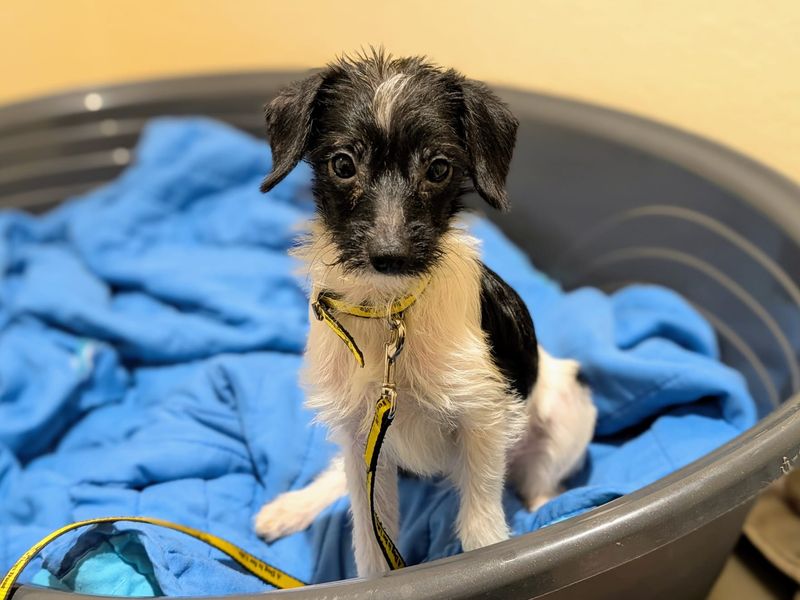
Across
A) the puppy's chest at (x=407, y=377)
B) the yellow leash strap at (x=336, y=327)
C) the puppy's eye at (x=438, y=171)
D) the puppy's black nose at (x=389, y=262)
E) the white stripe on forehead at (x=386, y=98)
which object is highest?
the white stripe on forehead at (x=386, y=98)

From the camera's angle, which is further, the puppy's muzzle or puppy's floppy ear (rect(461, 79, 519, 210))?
puppy's floppy ear (rect(461, 79, 519, 210))

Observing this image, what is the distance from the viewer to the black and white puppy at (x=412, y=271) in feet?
3.77

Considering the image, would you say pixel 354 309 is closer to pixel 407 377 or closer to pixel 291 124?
pixel 407 377

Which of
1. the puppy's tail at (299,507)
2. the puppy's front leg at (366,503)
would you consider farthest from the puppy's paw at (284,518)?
the puppy's front leg at (366,503)

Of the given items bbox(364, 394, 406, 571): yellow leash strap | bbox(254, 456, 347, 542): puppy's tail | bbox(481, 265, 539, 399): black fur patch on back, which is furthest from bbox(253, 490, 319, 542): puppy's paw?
bbox(481, 265, 539, 399): black fur patch on back

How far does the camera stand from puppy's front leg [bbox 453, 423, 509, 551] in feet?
4.47

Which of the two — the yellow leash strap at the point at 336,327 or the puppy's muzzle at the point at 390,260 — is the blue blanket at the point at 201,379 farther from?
the puppy's muzzle at the point at 390,260

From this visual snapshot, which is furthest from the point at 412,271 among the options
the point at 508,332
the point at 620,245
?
the point at 620,245

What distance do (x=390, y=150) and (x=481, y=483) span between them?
0.65 metres

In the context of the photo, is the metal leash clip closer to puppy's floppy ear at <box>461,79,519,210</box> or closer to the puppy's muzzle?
the puppy's muzzle

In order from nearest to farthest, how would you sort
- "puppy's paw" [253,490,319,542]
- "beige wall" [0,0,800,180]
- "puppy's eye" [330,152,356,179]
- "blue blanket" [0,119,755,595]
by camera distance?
"puppy's eye" [330,152,356,179] < "blue blanket" [0,119,755,595] < "puppy's paw" [253,490,319,542] < "beige wall" [0,0,800,180]

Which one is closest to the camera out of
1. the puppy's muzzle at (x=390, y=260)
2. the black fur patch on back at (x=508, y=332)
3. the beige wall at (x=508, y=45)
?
the puppy's muzzle at (x=390, y=260)

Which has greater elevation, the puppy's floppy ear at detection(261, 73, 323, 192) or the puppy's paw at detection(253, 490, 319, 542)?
the puppy's floppy ear at detection(261, 73, 323, 192)

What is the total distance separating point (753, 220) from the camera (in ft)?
6.46
